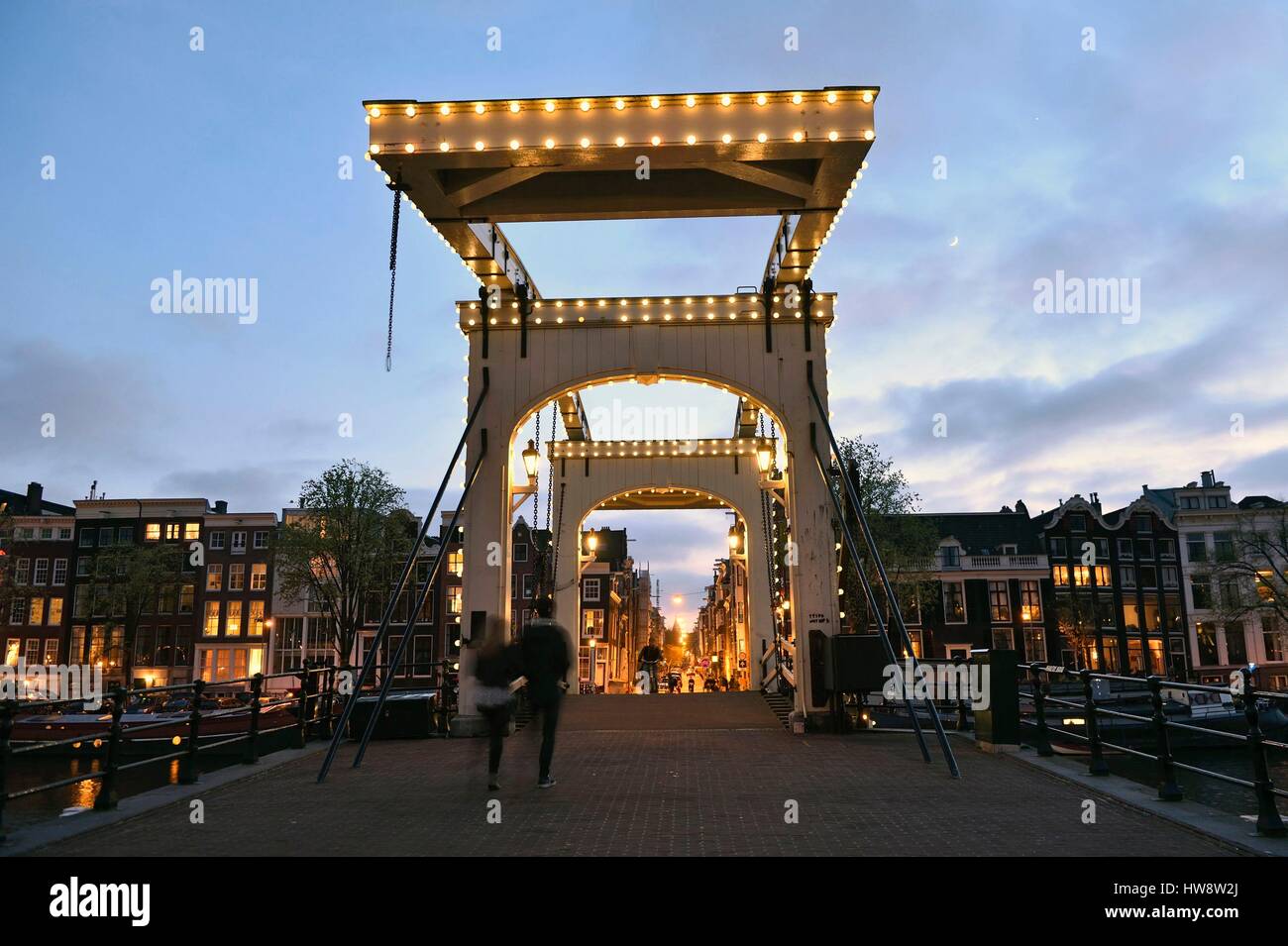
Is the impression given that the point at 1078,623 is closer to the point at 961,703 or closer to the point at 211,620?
the point at 961,703

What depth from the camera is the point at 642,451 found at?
20422 mm

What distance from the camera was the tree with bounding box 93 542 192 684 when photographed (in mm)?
46781

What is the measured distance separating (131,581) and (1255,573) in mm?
54975

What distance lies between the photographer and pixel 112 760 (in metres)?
7.54

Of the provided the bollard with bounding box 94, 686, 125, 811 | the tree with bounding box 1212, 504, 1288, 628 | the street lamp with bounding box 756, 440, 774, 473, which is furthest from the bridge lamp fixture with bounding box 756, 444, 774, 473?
the tree with bounding box 1212, 504, 1288, 628

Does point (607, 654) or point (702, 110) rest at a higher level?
point (702, 110)

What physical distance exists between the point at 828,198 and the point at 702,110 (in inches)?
90.0

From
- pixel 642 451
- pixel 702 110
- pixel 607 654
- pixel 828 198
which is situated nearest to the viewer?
pixel 702 110

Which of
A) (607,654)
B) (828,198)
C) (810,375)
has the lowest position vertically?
(607,654)

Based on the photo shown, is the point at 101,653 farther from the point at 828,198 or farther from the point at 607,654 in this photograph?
the point at 828,198

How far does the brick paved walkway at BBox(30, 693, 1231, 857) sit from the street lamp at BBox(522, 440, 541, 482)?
15.9ft

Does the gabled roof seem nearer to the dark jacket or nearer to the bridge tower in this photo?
the bridge tower

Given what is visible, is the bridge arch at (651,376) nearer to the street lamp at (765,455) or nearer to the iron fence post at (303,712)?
the street lamp at (765,455)
